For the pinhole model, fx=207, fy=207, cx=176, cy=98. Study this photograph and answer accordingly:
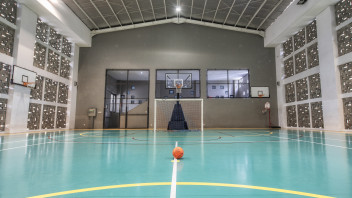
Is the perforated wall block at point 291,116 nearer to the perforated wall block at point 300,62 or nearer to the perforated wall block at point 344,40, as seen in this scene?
the perforated wall block at point 300,62

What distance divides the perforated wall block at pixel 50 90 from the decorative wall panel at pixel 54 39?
8.30 ft

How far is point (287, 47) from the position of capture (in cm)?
1627

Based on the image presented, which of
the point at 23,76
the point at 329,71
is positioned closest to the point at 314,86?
the point at 329,71

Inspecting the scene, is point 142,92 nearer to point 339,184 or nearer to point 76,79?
point 76,79

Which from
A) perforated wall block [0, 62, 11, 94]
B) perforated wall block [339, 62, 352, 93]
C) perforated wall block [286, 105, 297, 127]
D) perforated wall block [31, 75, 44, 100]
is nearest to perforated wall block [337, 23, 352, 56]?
perforated wall block [339, 62, 352, 93]

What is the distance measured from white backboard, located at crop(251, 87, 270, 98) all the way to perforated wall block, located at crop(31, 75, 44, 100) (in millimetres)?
15483

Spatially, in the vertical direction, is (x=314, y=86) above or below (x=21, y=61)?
below

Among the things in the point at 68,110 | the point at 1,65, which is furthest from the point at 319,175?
the point at 68,110

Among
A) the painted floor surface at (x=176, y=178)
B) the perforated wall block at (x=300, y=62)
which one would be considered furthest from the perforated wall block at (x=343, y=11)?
the painted floor surface at (x=176, y=178)

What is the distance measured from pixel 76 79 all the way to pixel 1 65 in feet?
23.1

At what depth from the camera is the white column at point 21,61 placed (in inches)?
424

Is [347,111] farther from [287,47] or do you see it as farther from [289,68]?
[287,47]

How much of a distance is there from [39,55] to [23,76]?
2.16 m

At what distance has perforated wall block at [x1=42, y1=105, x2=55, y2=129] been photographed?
13.4 m
